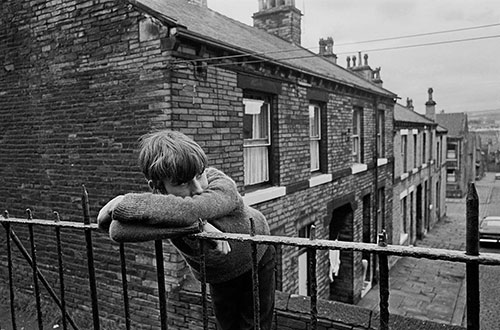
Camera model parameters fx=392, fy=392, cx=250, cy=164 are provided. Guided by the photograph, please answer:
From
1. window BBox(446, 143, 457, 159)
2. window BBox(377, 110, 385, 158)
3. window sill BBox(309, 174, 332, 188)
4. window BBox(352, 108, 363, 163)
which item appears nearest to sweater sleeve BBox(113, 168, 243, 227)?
window sill BBox(309, 174, 332, 188)

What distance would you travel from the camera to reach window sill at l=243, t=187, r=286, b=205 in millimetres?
7092

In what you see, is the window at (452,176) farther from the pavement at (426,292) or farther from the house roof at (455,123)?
the pavement at (426,292)

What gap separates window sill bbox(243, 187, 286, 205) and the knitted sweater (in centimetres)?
473

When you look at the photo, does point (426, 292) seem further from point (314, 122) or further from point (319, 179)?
point (314, 122)

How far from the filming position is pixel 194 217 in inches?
68.4

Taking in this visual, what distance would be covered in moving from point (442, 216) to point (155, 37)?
29589 millimetres

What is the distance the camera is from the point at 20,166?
7168 mm

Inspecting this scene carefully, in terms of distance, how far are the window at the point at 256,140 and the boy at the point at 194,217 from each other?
16.6ft

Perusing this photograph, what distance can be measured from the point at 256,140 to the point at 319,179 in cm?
279

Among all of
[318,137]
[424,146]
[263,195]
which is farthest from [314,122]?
[424,146]

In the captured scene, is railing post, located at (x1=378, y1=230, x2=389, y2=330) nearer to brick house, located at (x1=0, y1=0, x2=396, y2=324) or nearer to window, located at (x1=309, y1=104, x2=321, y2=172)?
brick house, located at (x1=0, y1=0, x2=396, y2=324)

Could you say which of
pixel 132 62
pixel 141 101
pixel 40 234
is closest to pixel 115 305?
pixel 40 234

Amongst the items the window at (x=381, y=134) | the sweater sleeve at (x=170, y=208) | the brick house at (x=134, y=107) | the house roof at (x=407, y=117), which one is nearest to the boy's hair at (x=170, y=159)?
the sweater sleeve at (x=170, y=208)

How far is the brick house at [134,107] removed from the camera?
5.52 meters
